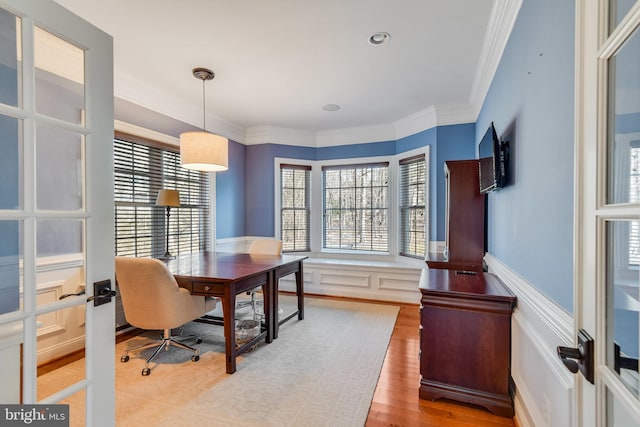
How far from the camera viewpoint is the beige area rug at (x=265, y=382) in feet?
6.28

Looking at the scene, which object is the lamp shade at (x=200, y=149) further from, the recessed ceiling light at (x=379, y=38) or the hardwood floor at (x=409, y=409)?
the hardwood floor at (x=409, y=409)

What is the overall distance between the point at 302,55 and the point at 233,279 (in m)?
2.14

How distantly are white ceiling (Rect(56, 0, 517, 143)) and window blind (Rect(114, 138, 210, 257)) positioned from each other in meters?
0.59

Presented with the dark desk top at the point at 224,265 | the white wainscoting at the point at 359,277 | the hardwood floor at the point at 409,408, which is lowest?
the hardwood floor at the point at 409,408

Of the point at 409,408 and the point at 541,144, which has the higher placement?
the point at 541,144

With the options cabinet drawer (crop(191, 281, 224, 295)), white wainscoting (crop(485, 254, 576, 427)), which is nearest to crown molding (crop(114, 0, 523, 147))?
white wainscoting (crop(485, 254, 576, 427))

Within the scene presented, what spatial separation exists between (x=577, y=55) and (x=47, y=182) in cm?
183

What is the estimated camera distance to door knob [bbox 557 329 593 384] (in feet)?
2.50

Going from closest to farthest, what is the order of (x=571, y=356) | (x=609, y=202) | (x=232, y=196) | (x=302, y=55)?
(x=609, y=202), (x=571, y=356), (x=302, y=55), (x=232, y=196)

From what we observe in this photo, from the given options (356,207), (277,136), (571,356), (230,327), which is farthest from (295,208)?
(571,356)

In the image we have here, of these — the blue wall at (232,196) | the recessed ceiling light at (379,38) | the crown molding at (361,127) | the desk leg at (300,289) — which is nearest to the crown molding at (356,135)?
the crown molding at (361,127)

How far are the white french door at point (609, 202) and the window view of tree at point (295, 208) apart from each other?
4.59 metres

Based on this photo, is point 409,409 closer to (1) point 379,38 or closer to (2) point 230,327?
(2) point 230,327

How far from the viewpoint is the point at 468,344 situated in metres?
1.99
